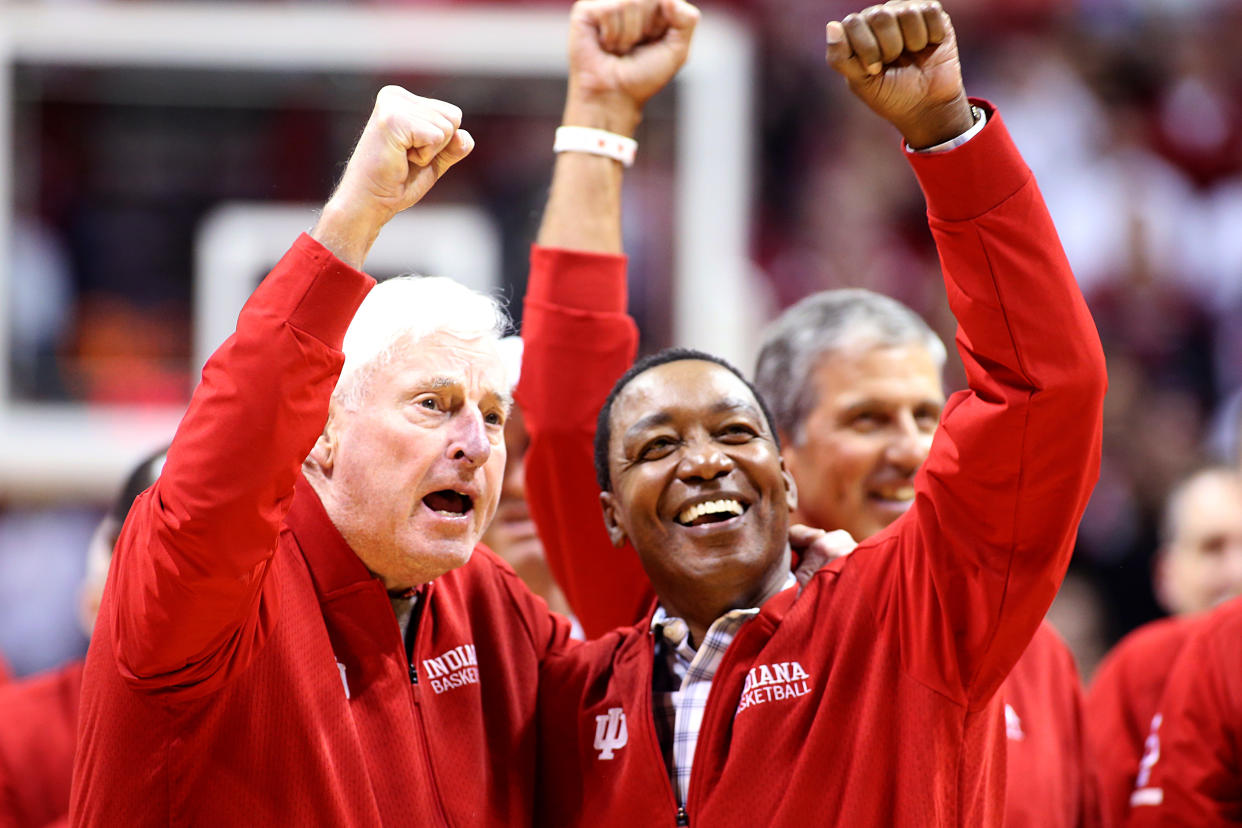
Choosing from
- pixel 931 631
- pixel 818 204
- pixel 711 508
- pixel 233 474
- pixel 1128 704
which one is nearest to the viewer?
pixel 233 474

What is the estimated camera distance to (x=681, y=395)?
9.54 feet

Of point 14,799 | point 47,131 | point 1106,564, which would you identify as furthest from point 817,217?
point 14,799

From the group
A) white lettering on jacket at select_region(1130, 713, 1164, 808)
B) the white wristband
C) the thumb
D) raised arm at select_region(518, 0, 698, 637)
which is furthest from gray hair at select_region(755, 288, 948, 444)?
the thumb

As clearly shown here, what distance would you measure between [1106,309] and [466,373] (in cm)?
631

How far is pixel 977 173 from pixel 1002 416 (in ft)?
1.25

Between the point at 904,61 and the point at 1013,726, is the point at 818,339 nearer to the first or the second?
the point at 1013,726

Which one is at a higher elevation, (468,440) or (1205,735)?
(468,440)

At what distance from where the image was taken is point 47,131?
6.38 m

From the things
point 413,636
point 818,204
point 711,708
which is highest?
point 818,204

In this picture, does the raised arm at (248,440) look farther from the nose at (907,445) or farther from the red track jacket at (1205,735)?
the red track jacket at (1205,735)

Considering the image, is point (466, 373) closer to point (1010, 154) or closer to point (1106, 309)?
point (1010, 154)

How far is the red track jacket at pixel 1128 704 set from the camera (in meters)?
3.89

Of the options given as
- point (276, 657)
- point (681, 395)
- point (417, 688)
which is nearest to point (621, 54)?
point (681, 395)

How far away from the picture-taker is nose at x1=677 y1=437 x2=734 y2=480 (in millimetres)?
2811
